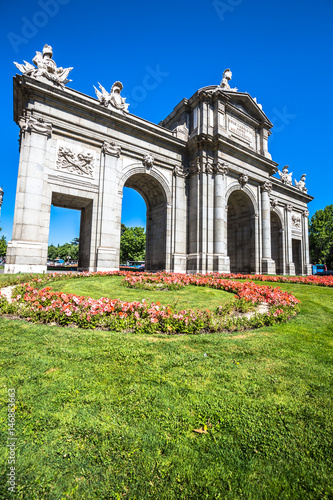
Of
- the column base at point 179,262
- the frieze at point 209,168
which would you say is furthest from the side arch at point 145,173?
the column base at point 179,262

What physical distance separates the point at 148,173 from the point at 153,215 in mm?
3973

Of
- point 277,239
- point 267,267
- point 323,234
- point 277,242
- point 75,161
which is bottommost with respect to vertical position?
point 267,267

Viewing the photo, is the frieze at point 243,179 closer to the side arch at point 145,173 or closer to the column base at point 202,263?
the side arch at point 145,173

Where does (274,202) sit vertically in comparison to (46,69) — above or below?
below

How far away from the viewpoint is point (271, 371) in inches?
126

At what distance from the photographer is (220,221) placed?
60.3 ft

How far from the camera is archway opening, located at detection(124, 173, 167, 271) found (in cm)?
1897

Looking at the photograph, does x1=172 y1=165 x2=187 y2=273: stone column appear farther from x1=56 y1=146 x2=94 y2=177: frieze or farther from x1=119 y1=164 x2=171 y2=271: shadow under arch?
x1=56 y1=146 x2=94 y2=177: frieze

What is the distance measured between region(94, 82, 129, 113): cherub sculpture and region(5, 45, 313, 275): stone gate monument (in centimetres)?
7

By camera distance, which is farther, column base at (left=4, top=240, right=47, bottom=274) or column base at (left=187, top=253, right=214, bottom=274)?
column base at (left=187, top=253, right=214, bottom=274)

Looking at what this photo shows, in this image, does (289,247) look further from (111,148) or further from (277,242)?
(111,148)

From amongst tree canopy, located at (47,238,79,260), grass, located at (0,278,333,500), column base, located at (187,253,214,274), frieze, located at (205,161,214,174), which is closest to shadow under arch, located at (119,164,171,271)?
column base, located at (187,253,214,274)

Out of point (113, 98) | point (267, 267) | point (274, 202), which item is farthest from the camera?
point (274, 202)

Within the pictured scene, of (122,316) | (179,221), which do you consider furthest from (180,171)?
(122,316)
